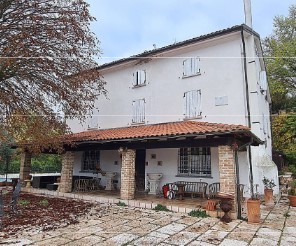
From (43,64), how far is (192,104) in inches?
272

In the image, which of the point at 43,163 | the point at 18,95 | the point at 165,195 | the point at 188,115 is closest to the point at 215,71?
the point at 188,115

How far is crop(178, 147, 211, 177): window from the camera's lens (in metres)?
11.4

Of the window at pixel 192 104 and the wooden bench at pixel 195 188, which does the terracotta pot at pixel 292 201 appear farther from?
the window at pixel 192 104

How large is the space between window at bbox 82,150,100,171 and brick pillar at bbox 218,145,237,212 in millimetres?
9377

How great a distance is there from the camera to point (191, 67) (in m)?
12.3

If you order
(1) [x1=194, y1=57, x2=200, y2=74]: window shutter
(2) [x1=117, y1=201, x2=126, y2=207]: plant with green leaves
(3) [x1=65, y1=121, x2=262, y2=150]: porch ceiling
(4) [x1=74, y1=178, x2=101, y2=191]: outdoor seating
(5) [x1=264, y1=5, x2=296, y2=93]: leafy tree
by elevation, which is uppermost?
(5) [x1=264, y1=5, x2=296, y2=93]: leafy tree

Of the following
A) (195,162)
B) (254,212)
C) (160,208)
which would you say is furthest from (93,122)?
(254,212)

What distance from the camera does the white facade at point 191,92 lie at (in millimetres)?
10820

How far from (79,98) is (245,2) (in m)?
11.2

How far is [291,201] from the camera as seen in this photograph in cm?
998

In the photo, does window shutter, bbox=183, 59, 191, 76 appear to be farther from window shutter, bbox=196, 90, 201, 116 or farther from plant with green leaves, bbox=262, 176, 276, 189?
plant with green leaves, bbox=262, 176, 276, 189

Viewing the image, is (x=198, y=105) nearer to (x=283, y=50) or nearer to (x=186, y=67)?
(x=186, y=67)

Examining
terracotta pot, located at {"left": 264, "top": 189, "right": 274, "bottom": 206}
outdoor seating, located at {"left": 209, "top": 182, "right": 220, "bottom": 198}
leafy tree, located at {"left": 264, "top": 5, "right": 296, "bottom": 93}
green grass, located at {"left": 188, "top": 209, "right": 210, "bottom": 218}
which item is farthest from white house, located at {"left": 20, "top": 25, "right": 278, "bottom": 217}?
leafy tree, located at {"left": 264, "top": 5, "right": 296, "bottom": 93}

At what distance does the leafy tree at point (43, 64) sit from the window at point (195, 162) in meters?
5.39
